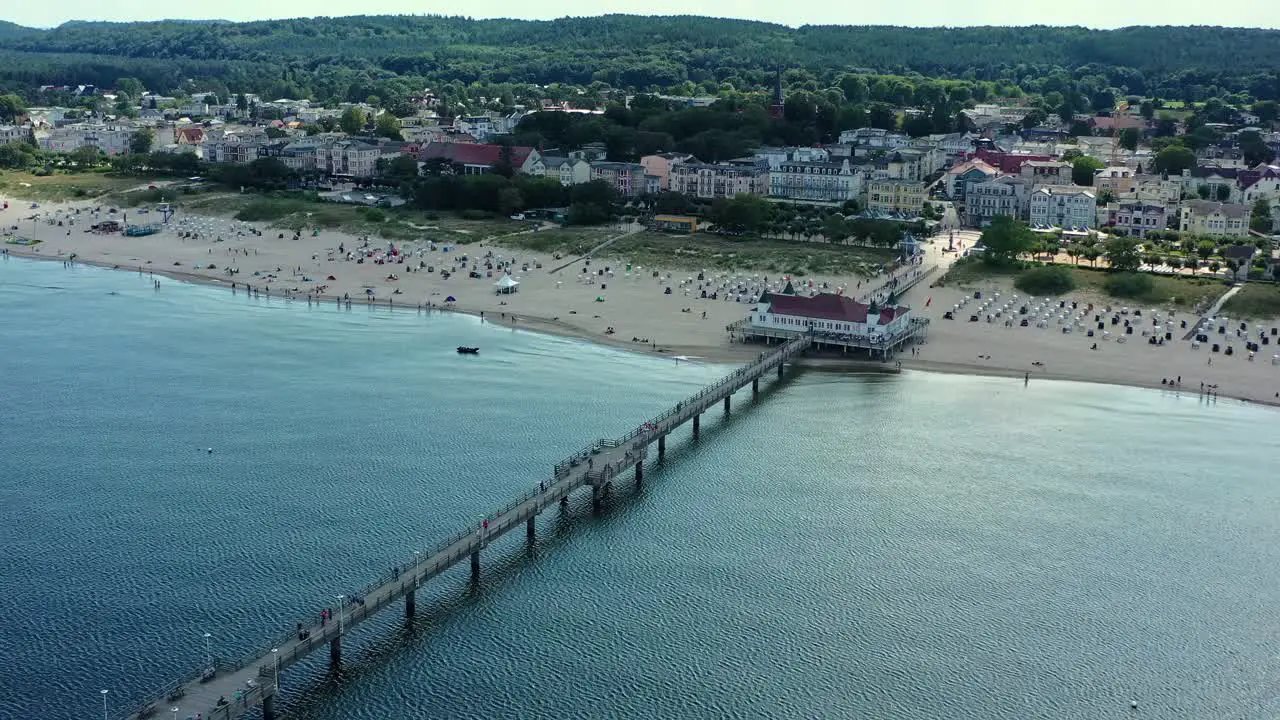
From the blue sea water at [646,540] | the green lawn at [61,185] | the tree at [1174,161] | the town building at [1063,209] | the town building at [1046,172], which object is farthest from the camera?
the tree at [1174,161]

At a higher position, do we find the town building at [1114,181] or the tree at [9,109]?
the tree at [9,109]

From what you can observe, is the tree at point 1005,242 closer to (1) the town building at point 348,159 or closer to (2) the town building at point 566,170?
(2) the town building at point 566,170

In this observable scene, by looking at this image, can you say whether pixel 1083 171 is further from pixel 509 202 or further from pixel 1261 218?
pixel 509 202

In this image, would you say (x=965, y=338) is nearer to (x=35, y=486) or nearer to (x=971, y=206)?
(x=971, y=206)

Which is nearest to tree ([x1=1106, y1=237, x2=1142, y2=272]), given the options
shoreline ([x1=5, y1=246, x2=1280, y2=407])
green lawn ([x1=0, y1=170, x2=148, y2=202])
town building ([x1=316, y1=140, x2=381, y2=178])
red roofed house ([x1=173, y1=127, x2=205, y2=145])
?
shoreline ([x1=5, y1=246, x2=1280, y2=407])

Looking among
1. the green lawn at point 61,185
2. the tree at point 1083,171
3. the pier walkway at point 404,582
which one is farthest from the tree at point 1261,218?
the green lawn at point 61,185

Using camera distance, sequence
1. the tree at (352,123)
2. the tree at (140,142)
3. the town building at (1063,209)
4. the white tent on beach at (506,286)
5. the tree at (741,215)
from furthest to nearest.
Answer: the tree at (352,123) → the tree at (140,142) → the town building at (1063,209) → the tree at (741,215) → the white tent on beach at (506,286)

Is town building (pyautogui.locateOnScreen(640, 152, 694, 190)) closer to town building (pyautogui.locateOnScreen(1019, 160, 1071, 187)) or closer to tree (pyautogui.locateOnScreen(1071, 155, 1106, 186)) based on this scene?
town building (pyautogui.locateOnScreen(1019, 160, 1071, 187))

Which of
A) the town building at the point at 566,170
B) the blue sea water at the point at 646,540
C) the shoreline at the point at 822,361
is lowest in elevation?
the blue sea water at the point at 646,540
